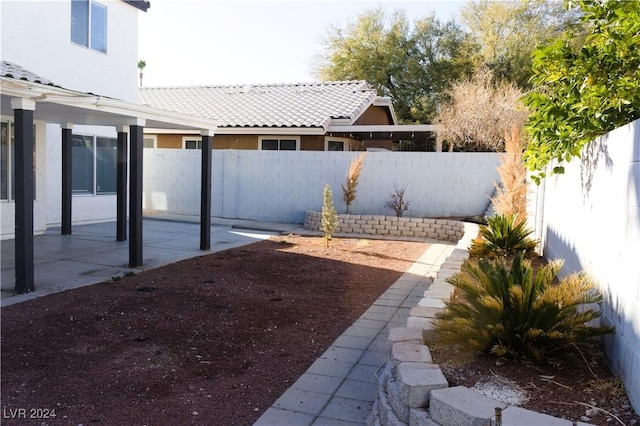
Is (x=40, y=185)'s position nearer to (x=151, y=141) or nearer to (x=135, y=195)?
(x=135, y=195)

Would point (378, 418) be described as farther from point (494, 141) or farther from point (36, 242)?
point (494, 141)

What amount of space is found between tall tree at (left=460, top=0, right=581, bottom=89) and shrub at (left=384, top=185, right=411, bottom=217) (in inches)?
586

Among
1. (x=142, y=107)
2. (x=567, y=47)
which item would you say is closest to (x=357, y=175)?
(x=142, y=107)

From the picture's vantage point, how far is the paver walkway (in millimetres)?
3707

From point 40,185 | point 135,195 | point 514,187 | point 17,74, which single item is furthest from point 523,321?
point 40,185

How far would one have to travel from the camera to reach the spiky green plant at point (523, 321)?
3480mm

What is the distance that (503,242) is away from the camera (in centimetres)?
773

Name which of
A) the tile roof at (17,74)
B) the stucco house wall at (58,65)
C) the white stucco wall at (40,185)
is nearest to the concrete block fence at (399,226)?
the stucco house wall at (58,65)

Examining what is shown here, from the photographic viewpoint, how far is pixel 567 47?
471 centimetres

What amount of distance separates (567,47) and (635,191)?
206cm

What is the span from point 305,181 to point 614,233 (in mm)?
12122

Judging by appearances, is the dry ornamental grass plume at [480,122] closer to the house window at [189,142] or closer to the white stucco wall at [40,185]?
the house window at [189,142]

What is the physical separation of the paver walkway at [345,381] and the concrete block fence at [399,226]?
261 inches

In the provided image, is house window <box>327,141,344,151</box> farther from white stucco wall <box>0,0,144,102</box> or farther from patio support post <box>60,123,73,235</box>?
patio support post <box>60,123,73,235</box>
